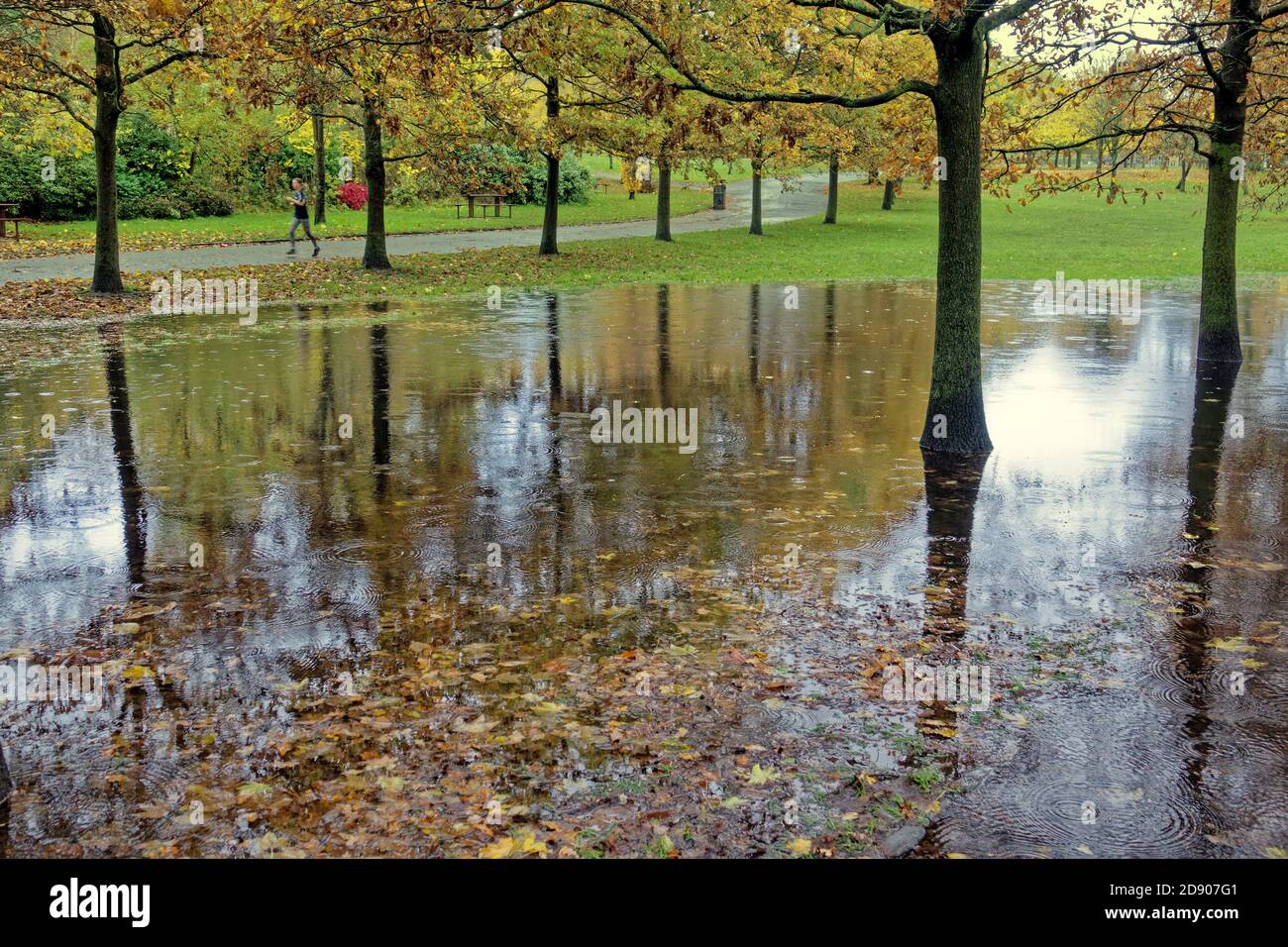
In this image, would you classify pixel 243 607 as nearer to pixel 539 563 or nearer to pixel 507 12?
pixel 539 563

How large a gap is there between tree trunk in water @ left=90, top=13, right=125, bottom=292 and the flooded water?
308 inches

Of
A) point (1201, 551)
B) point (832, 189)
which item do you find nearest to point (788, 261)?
point (832, 189)

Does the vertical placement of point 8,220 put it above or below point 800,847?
above

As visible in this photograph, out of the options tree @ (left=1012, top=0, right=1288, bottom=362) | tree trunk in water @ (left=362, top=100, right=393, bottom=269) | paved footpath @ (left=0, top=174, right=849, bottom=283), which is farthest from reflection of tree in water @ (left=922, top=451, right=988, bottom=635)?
paved footpath @ (left=0, top=174, right=849, bottom=283)

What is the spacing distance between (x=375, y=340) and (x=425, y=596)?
11.2m

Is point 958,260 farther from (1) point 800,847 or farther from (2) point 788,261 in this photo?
(2) point 788,261

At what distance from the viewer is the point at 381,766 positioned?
5031 millimetres

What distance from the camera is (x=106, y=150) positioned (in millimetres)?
21312

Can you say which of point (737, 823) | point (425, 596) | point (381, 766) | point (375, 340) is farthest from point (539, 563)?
point (375, 340)

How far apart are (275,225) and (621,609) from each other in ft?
113

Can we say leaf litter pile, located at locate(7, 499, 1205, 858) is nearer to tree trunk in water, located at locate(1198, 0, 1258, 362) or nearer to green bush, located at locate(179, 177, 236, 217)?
tree trunk in water, located at locate(1198, 0, 1258, 362)

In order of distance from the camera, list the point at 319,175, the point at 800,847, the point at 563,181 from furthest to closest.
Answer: the point at 563,181
the point at 319,175
the point at 800,847

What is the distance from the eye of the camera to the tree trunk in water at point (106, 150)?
20.7 metres

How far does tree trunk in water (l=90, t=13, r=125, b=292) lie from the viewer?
20688mm
